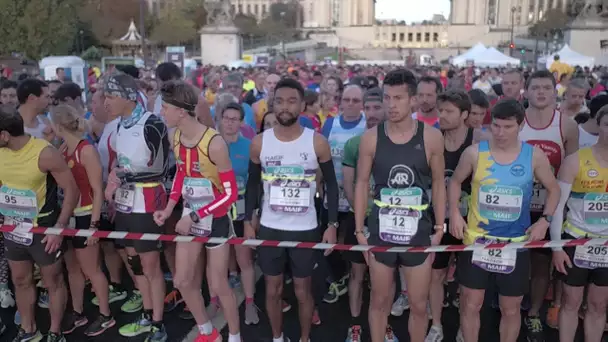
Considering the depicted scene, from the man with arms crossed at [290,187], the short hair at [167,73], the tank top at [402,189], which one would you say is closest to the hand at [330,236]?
the man with arms crossed at [290,187]

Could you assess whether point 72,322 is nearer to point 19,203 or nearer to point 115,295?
point 115,295

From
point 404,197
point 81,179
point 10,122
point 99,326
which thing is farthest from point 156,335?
point 404,197

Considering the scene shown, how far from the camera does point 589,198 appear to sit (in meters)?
4.12

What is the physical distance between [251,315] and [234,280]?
0.90 metres

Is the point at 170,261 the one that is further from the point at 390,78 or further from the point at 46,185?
the point at 390,78

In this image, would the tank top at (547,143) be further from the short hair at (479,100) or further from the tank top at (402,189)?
the tank top at (402,189)

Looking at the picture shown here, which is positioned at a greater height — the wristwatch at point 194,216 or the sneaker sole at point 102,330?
the wristwatch at point 194,216

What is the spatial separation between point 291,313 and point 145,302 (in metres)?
1.37

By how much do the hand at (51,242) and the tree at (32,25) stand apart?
3014 centimetres

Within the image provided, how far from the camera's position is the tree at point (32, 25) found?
1203 inches

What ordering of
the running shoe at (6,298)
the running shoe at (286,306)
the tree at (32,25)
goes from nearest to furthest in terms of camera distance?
the running shoe at (286,306) → the running shoe at (6,298) → the tree at (32,25)

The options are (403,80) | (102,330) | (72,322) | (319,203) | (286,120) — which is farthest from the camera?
(319,203)

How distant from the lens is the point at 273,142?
167 inches

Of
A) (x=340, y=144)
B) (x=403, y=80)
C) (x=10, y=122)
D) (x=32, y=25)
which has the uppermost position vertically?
(x=32, y=25)
